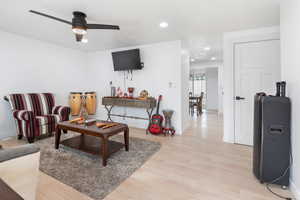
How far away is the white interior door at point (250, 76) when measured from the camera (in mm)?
2682

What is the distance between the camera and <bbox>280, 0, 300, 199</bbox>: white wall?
1461 mm

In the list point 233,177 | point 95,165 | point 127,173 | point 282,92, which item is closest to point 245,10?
point 282,92

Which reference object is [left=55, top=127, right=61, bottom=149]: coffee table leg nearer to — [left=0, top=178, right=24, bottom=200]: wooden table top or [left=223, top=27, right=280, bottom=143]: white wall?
[left=0, top=178, right=24, bottom=200]: wooden table top

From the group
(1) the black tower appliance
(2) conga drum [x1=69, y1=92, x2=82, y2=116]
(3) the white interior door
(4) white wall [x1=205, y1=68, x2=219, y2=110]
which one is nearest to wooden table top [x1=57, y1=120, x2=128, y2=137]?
(2) conga drum [x1=69, y1=92, x2=82, y2=116]

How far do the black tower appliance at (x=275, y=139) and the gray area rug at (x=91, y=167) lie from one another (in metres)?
1.59

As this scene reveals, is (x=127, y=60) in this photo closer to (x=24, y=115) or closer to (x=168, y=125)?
(x=168, y=125)

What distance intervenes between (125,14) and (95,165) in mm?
2459

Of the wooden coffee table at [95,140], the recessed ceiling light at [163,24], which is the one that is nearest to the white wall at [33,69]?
the wooden coffee table at [95,140]

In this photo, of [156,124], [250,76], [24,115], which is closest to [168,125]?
[156,124]

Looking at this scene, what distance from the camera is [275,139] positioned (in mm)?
1636

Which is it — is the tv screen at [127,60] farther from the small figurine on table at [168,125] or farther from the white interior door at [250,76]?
the white interior door at [250,76]

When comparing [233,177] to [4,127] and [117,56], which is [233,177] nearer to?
[117,56]

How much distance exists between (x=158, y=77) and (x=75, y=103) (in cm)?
Result: 260

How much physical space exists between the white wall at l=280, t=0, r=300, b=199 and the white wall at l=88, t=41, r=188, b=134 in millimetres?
2076
